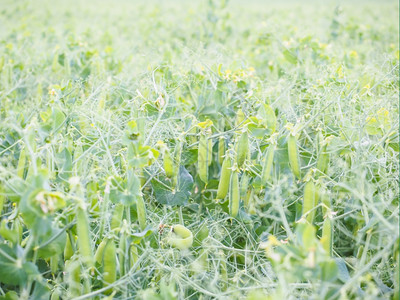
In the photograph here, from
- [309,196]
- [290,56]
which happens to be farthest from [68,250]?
[290,56]

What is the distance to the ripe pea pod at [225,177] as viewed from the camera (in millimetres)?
1483

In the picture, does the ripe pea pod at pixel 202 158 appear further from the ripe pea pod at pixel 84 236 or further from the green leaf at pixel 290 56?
the green leaf at pixel 290 56

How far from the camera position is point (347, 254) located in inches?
64.2

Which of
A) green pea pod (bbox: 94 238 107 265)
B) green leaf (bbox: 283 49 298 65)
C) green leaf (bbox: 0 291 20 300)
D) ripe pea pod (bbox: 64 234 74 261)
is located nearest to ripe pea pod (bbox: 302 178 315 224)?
green pea pod (bbox: 94 238 107 265)

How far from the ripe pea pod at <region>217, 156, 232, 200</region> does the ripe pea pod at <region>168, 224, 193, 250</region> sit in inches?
9.7

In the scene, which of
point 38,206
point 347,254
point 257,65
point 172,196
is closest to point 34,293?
point 38,206

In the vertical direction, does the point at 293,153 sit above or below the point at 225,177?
above

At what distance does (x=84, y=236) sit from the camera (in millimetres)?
1144

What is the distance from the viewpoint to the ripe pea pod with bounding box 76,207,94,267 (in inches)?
43.5

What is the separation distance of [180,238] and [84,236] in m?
0.37

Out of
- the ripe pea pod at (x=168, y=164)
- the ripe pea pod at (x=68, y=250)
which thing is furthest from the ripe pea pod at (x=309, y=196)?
the ripe pea pod at (x=68, y=250)

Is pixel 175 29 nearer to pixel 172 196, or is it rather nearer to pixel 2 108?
pixel 2 108

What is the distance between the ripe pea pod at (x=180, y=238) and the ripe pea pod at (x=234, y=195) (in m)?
0.18

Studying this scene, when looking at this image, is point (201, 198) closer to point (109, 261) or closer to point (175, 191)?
point (175, 191)
